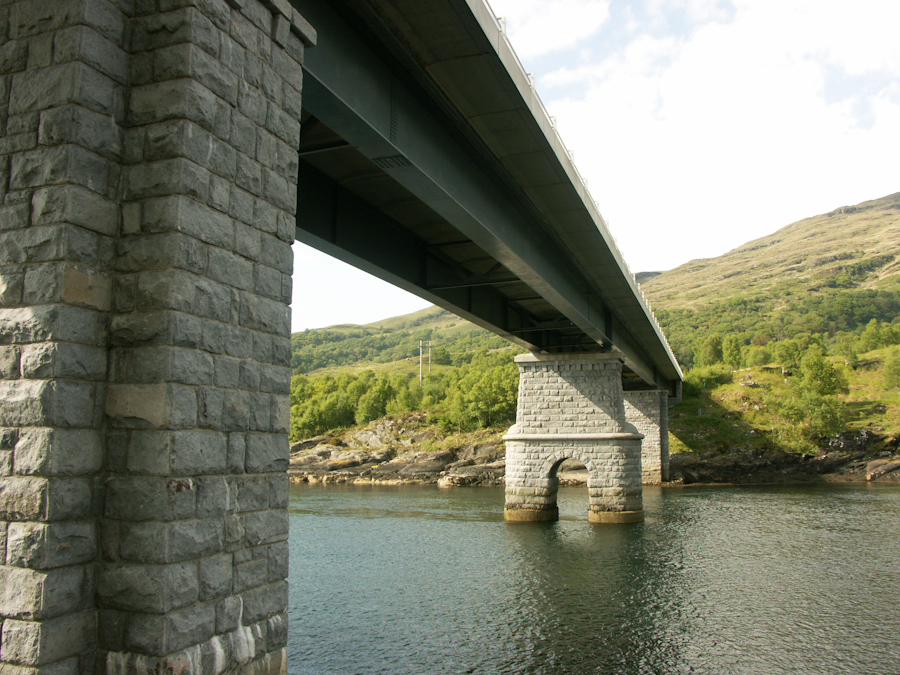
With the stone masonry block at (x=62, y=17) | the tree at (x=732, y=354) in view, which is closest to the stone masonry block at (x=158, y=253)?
the stone masonry block at (x=62, y=17)

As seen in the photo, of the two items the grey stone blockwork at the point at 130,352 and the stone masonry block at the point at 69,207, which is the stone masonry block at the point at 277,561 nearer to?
the grey stone blockwork at the point at 130,352

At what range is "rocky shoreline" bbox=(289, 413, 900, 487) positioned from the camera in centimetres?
4947

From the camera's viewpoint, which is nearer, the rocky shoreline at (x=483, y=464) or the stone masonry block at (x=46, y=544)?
the stone masonry block at (x=46, y=544)

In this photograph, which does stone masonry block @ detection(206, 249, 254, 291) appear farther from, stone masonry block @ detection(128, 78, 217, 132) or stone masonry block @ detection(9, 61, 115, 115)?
stone masonry block @ detection(9, 61, 115, 115)

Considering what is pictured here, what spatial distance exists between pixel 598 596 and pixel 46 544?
1260 centimetres

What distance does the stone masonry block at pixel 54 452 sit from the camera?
4.40 m

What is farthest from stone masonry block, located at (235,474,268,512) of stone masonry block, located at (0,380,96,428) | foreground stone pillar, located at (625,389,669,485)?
foreground stone pillar, located at (625,389,669,485)

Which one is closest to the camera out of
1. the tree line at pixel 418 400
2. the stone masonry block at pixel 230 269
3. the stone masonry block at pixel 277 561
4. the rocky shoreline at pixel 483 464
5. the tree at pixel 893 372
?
the stone masonry block at pixel 230 269

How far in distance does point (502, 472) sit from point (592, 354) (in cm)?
2490

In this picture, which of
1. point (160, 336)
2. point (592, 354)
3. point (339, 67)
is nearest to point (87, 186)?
point (160, 336)

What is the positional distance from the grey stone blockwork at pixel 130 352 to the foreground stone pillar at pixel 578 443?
2238 centimetres

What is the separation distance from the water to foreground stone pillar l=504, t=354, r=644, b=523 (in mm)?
1063

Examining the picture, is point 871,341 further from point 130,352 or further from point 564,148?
point 130,352

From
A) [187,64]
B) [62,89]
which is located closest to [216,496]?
[62,89]
